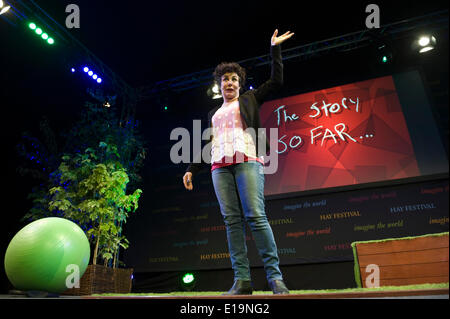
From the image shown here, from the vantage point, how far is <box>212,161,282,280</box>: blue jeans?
5.33 feet

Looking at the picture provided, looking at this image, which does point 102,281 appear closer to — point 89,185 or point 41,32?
point 89,185

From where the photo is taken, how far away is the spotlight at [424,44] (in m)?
4.00

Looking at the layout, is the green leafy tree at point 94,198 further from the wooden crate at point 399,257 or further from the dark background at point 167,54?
the wooden crate at point 399,257

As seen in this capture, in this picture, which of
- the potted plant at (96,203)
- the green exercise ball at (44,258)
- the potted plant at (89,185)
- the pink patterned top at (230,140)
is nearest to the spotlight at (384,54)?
the pink patterned top at (230,140)

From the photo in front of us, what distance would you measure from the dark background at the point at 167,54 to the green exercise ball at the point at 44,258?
1901 mm

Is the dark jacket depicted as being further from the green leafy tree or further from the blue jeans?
the green leafy tree

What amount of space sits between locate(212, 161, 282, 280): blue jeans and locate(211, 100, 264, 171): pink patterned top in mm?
45

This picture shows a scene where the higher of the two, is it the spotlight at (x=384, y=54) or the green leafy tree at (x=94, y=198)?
the spotlight at (x=384, y=54)

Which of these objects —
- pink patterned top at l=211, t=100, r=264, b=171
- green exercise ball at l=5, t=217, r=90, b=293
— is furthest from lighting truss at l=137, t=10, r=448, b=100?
green exercise ball at l=5, t=217, r=90, b=293

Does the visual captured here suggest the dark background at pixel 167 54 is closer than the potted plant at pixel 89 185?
No

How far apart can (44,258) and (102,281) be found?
147 cm

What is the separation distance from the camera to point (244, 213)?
5.68ft
